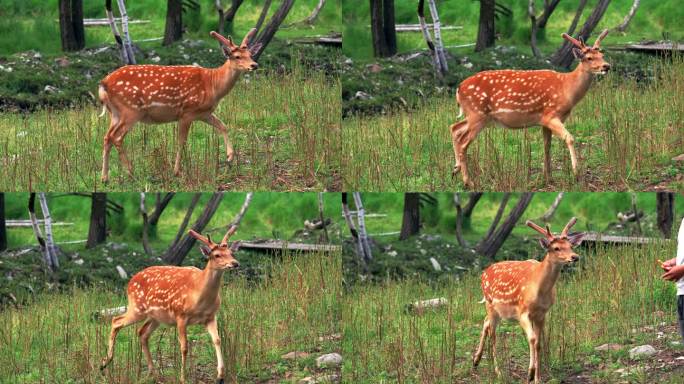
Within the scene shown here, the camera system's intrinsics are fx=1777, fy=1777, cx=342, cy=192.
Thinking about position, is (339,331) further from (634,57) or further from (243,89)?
(634,57)

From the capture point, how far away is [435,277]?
53.8ft

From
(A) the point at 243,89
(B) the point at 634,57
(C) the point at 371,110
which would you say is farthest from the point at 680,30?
(A) the point at 243,89

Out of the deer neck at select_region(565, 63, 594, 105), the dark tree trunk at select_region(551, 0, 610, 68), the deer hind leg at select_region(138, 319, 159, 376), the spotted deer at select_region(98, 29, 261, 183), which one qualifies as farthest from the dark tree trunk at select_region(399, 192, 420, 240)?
the deer hind leg at select_region(138, 319, 159, 376)

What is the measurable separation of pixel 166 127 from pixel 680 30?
555 cm

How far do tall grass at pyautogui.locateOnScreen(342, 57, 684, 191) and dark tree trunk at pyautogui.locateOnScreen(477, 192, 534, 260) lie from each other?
868 mm

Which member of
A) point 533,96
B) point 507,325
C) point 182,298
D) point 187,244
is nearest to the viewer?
point 182,298

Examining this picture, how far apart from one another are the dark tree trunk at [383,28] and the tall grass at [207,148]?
1065 millimetres

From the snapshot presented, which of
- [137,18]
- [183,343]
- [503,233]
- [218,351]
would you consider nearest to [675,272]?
[218,351]

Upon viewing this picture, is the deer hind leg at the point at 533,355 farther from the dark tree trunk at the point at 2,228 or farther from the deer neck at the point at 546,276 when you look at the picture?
the dark tree trunk at the point at 2,228

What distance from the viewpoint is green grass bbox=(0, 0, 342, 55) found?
58.1ft

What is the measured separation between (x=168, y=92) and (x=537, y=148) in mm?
3515

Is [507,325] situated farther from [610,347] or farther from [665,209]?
[665,209]

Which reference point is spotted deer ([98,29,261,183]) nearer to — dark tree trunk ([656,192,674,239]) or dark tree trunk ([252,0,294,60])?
dark tree trunk ([252,0,294,60])

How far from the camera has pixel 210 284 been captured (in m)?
12.9
